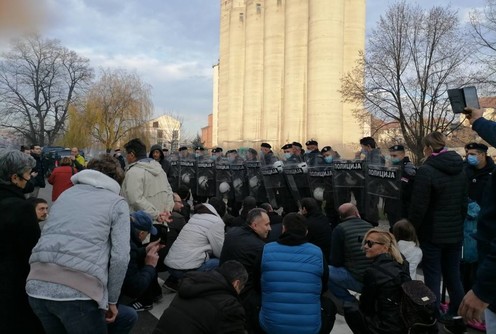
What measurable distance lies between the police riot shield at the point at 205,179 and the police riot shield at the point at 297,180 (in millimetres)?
3351

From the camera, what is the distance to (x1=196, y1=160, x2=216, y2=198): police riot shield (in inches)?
471

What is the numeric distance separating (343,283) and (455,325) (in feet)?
4.60

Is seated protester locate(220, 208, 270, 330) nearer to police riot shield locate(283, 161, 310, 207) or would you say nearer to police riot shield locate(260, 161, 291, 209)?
police riot shield locate(283, 161, 310, 207)

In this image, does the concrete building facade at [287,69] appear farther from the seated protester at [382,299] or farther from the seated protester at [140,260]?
the seated protester at [382,299]

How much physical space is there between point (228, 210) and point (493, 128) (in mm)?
9354

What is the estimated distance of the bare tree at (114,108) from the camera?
43.3 meters

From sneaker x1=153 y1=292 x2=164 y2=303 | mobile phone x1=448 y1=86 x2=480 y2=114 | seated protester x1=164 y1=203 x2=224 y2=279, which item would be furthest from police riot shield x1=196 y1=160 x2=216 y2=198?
mobile phone x1=448 y1=86 x2=480 y2=114

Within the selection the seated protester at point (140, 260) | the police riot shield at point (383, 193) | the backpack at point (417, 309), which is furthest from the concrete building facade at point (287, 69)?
the backpack at point (417, 309)

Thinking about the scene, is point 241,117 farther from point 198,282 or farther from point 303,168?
point 198,282

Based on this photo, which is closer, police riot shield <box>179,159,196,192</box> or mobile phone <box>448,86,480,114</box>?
mobile phone <box>448,86,480,114</box>

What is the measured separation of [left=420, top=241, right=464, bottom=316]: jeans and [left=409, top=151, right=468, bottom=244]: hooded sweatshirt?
0.40ft

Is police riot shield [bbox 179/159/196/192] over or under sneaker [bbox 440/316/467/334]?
over

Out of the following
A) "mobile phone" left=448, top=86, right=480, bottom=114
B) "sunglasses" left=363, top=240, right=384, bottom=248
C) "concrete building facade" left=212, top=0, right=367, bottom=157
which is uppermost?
"concrete building facade" left=212, top=0, right=367, bottom=157

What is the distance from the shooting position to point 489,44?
1630 centimetres
